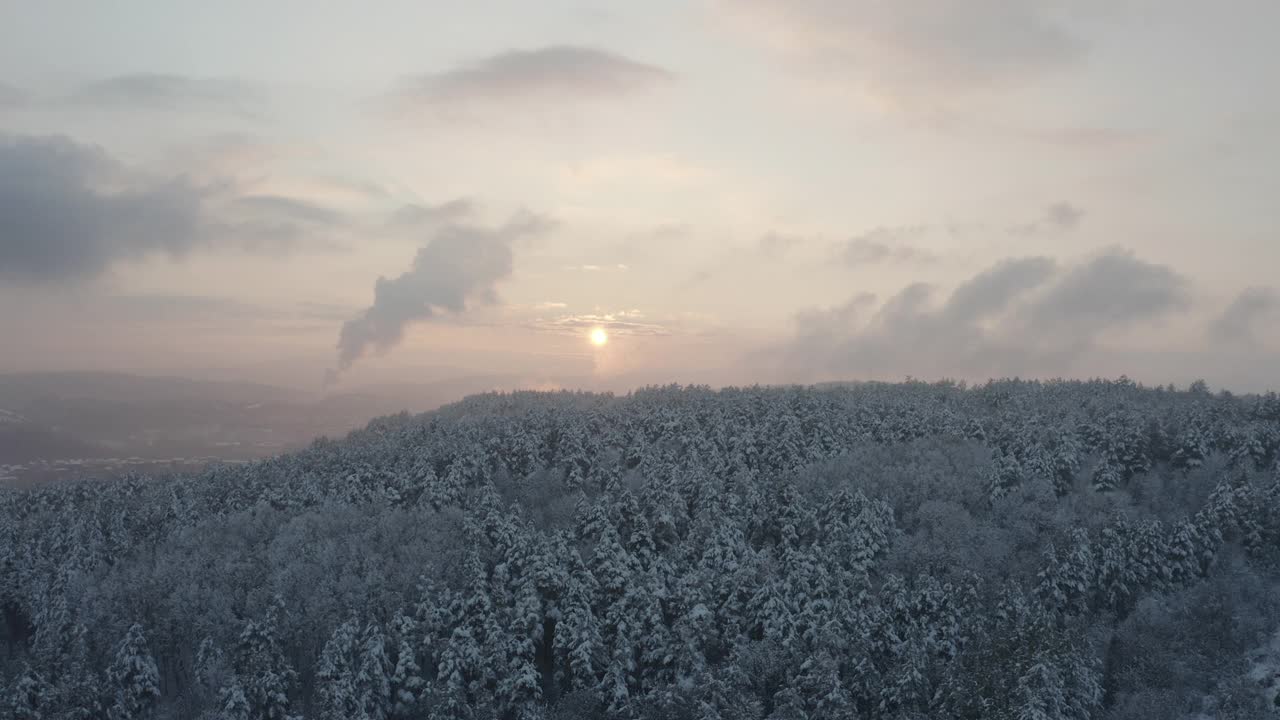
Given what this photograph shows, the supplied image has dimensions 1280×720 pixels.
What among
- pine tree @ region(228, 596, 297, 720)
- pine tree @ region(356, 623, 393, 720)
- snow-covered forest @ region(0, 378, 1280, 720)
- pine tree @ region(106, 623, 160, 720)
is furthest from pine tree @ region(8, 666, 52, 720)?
pine tree @ region(356, 623, 393, 720)

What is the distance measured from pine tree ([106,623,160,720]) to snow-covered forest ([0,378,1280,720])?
234mm

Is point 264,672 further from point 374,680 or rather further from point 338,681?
point 374,680

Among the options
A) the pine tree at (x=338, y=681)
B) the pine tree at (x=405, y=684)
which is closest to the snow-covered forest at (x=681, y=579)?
the pine tree at (x=405, y=684)

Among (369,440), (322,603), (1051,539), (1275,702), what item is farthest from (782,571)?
(369,440)

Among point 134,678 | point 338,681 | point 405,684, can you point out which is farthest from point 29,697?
point 405,684

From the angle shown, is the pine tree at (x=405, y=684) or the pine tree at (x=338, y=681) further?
the pine tree at (x=405, y=684)

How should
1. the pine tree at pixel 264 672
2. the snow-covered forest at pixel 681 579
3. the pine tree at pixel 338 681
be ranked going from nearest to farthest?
the pine tree at pixel 338 681
the snow-covered forest at pixel 681 579
the pine tree at pixel 264 672

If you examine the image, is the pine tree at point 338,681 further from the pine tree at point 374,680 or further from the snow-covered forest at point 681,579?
the pine tree at point 374,680

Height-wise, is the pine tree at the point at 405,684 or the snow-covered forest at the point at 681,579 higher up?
the snow-covered forest at the point at 681,579

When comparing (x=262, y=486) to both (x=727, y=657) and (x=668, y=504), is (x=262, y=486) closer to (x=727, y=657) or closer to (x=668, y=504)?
(x=668, y=504)

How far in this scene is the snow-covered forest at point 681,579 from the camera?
59.6 meters

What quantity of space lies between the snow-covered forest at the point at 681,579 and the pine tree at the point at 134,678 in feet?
0.77

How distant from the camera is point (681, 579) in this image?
225ft

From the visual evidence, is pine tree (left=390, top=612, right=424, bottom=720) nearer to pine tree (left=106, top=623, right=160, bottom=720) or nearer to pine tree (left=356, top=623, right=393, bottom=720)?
pine tree (left=356, top=623, right=393, bottom=720)
